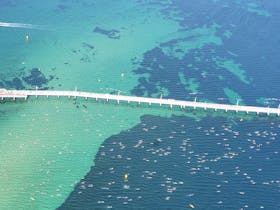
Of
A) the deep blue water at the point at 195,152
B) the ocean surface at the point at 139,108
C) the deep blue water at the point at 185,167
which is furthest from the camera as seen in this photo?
the ocean surface at the point at 139,108

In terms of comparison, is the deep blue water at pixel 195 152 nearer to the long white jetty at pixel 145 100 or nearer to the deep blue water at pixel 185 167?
the deep blue water at pixel 185 167

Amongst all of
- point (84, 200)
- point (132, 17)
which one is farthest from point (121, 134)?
point (132, 17)

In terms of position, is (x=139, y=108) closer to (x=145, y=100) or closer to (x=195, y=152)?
(x=145, y=100)

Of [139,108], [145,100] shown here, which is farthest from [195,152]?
[145,100]

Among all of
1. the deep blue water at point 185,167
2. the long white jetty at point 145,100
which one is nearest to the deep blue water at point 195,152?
the deep blue water at point 185,167

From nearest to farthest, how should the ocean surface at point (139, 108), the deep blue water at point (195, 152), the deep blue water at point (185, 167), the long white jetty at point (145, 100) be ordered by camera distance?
the deep blue water at point (185, 167), the deep blue water at point (195, 152), the ocean surface at point (139, 108), the long white jetty at point (145, 100)

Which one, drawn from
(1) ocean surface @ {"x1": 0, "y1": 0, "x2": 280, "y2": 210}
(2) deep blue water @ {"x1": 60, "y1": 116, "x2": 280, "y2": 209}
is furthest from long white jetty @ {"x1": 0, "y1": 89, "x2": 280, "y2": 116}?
(2) deep blue water @ {"x1": 60, "y1": 116, "x2": 280, "y2": 209}

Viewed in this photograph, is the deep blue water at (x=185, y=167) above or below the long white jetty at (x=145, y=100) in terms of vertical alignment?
below

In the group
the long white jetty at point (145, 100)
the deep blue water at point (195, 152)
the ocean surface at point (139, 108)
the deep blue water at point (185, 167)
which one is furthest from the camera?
the long white jetty at point (145, 100)

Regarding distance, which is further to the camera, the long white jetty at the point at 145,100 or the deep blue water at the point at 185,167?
the long white jetty at the point at 145,100
